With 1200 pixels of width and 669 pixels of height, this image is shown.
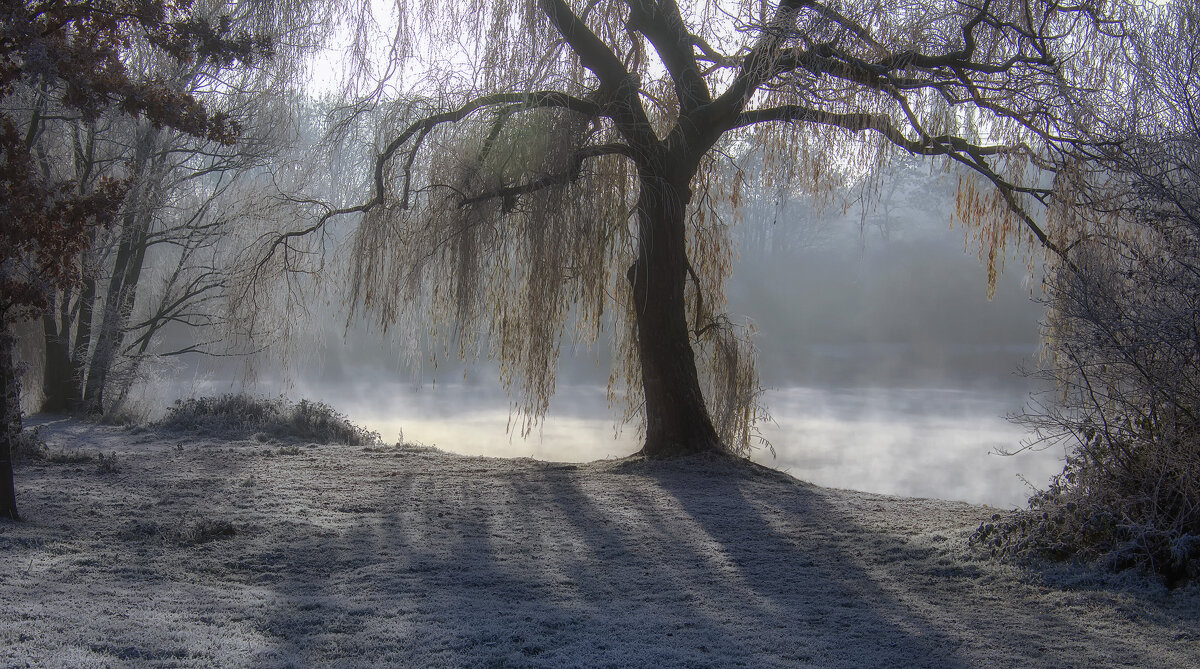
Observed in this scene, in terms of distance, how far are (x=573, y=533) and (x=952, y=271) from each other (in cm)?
2775

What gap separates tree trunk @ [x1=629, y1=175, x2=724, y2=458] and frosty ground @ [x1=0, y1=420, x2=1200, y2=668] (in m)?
0.79

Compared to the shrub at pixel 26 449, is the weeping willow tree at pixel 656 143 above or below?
above

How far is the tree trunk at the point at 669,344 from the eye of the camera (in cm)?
669

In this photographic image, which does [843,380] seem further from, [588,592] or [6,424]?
[6,424]

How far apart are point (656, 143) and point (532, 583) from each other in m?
3.71

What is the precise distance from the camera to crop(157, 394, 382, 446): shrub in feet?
27.8

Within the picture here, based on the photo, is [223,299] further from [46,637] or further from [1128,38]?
[1128,38]

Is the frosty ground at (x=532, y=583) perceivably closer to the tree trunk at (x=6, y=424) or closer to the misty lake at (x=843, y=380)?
the tree trunk at (x=6, y=424)

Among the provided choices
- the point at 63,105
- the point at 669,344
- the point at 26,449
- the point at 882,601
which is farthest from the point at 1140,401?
the point at 26,449

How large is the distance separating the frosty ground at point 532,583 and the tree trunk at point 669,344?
0.79 m

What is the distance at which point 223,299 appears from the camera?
10.7 meters

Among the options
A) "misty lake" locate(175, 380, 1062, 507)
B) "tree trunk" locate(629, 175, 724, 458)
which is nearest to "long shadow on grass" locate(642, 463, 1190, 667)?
"tree trunk" locate(629, 175, 724, 458)

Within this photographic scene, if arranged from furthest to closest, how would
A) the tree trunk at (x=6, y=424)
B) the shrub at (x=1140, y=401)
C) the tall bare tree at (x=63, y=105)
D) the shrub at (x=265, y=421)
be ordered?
the shrub at (x=265, y=421), the tree trunk at (x=6, y=424), the tall bare tree at (x=63, y=105), the shrub at (x=1140, y=401)

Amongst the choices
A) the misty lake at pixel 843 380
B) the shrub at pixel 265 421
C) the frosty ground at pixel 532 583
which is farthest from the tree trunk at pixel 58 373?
the frosty ground at pixel 532 583
